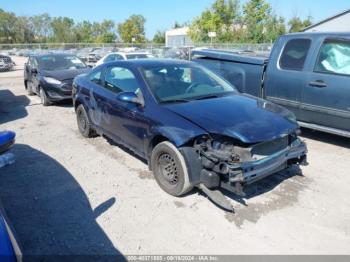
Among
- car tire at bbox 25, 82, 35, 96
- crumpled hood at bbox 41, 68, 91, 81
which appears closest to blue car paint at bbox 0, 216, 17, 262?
crumpled hood at bbox 41, 68, 91, 81

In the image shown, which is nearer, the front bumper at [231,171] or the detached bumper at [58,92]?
the front bumper at [231,171]

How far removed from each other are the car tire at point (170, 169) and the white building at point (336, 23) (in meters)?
20.4

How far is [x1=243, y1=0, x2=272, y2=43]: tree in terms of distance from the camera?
46.7 m

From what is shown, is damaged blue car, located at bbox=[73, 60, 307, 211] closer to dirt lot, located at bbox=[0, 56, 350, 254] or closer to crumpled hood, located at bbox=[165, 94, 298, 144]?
crumpled hood, located at bbox=[165, 94, 298, 144]

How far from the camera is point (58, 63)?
10555 mm

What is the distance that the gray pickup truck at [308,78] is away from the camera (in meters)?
5.30

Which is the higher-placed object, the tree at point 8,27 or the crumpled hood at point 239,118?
the tree at point 8,27

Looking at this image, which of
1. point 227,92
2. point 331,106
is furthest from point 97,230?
point 331,106

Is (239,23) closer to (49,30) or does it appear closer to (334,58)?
(334,58)

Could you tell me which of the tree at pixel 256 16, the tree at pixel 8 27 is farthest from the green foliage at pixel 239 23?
the tree at pixel 8 27

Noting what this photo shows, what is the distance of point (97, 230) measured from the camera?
346cm

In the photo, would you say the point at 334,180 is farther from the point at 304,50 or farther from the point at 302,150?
the point at 304,50

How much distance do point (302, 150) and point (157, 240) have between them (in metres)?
2.22

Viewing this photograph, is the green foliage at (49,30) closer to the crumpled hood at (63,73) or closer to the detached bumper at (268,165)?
the crumpled hood at (63,73)
